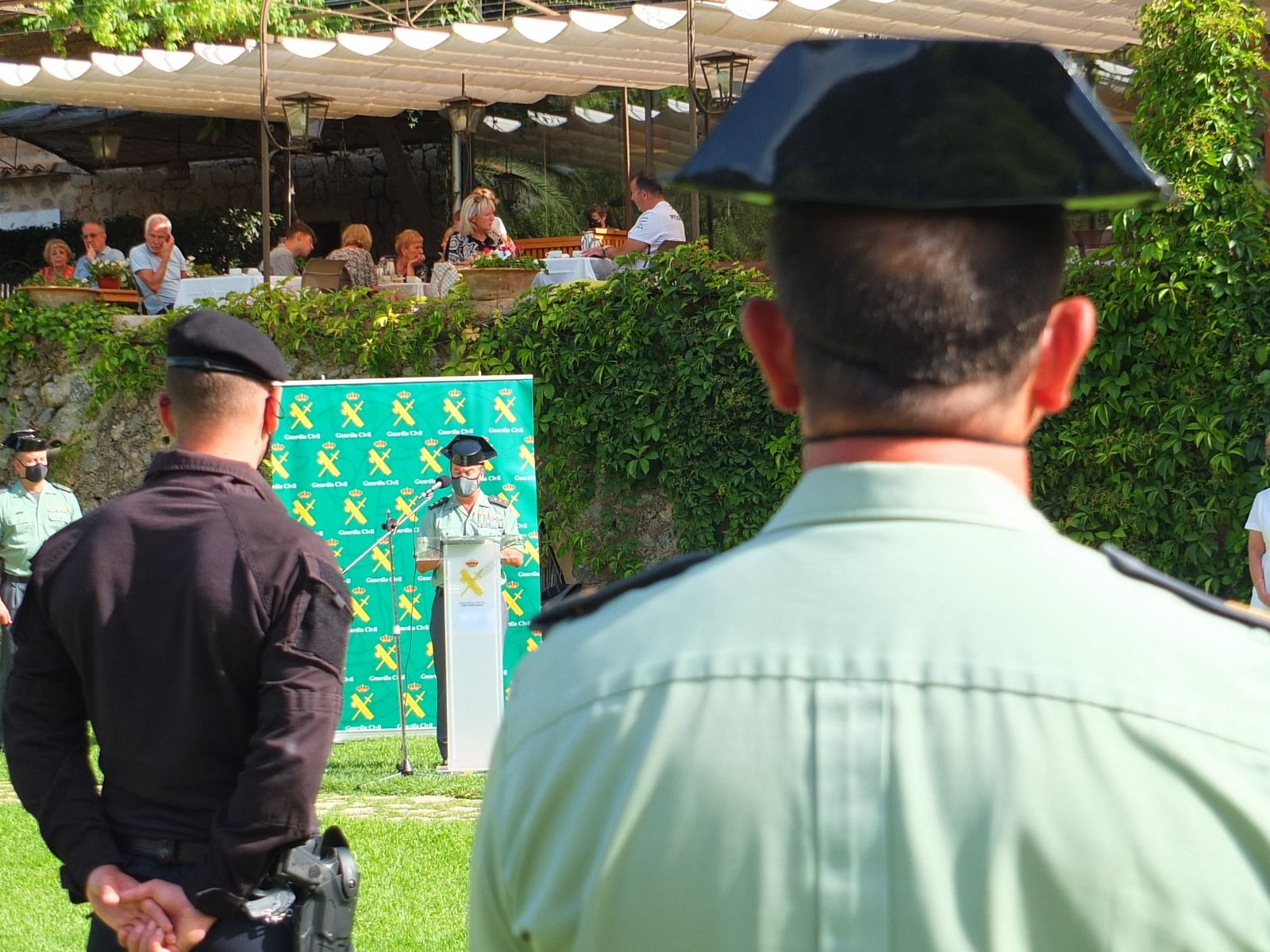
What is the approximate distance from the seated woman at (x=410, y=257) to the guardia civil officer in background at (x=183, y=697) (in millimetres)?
12134

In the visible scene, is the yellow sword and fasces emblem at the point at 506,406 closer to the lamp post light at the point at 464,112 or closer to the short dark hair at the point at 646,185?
the short dark hair at the point at 646,185

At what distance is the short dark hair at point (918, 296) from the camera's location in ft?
4.09

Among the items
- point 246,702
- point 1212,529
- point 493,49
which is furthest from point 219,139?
point 246,702

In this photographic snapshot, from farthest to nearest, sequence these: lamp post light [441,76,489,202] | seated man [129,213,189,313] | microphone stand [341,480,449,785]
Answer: lamp post light [441,76,489,202]
seated man [129,213,189,313]
microphone stand [341,480,449,785]

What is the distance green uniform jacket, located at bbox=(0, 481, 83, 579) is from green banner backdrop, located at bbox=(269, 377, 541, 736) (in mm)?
1816

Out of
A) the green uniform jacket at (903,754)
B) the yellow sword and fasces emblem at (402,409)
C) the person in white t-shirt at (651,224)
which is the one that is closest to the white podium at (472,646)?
the yellow sword and fasces emblem at (402,409)

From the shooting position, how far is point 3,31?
1867 cm

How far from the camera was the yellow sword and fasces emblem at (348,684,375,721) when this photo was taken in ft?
34.0

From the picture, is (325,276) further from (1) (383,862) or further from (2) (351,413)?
(1) (383,862)

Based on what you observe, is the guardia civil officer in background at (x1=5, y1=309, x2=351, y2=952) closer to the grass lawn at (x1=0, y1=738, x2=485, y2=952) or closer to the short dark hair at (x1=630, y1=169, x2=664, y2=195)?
the grass lawn at (x1=0, y1=738, x2=485, y2=952)

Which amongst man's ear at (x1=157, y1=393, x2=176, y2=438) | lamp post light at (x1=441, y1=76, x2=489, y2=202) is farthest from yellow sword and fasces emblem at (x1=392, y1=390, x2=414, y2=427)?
man's ear at (x1=157, y1=393, x2=176, y2=438)

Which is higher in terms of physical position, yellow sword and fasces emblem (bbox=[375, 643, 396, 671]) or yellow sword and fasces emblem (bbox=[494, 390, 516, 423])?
yellow sword and fasces emblem (bbox=[494, 390, 516, 423])

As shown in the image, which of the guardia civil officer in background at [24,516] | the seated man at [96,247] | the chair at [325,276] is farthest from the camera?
the seated man at [96,247]

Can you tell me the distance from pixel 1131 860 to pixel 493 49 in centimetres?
1277
